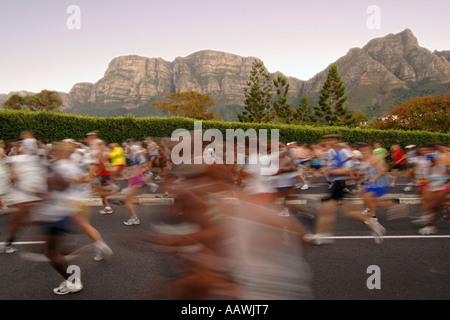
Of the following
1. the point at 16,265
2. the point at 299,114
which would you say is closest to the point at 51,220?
the point at 16,265

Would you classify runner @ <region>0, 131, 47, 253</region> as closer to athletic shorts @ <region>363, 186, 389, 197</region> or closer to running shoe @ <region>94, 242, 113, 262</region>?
running shoe @ <region>94, 242, 113, 262</region>

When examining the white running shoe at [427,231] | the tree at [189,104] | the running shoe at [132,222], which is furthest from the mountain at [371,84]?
the white running shoe at [427,231]

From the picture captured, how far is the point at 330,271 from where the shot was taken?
12.9 feet

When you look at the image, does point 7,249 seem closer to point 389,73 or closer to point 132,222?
point 132,222

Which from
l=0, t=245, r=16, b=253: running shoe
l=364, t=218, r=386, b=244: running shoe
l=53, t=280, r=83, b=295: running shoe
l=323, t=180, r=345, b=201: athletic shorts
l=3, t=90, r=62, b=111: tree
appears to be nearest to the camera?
l=53, t=280, r=83, b=295: running shoe

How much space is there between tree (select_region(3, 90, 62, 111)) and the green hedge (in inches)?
2350

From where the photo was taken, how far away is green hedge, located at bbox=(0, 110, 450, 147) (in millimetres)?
14758

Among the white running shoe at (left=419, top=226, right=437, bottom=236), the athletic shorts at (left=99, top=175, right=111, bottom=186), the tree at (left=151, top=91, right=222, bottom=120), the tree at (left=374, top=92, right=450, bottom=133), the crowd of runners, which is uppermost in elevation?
the tree at (left=151, top=91, right=222, bottom=120)

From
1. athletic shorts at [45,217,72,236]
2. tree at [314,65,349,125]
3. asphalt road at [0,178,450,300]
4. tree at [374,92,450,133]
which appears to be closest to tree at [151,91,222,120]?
tree at [314,65,349,125]

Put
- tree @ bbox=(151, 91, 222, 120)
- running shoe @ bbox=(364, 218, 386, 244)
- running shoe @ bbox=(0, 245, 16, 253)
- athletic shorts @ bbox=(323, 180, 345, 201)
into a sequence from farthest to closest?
1. tree @ bbox=(151, 91, 222, 120)
2. running shoe @ bbox=(364, 218, 386, 244)
3. athletic shorts @ bbox=(323, 180, 345, 201)
4. running shoe @ bbox=(0, 245, 16, 253)

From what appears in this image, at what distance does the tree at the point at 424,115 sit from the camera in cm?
4307

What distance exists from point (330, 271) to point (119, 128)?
54.3ft

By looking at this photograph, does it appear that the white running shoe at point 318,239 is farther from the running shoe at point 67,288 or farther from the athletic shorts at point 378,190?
the running shoe at point 67,288
